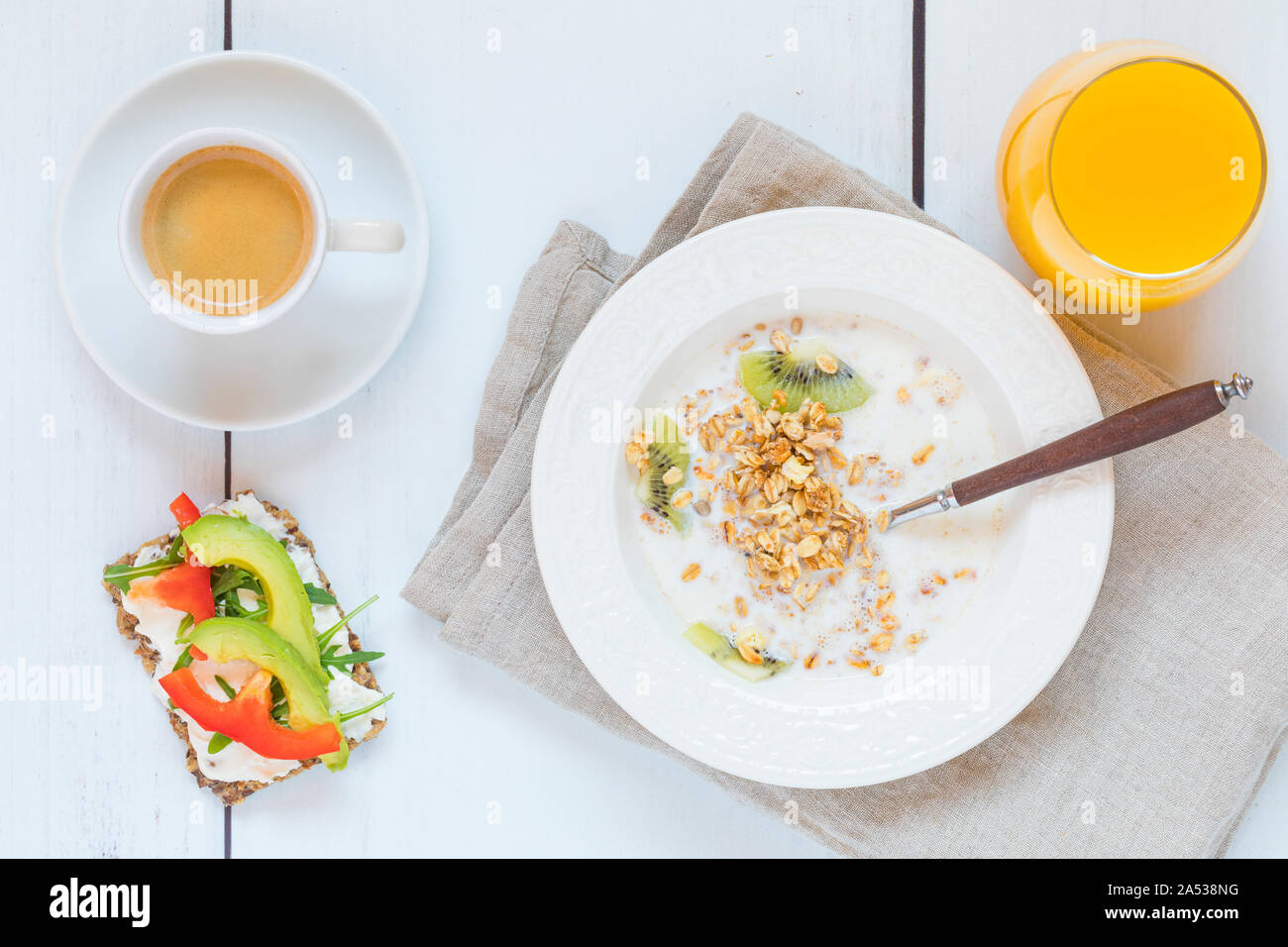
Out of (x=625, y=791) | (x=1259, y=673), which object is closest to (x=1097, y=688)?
(x=1259, y=673)

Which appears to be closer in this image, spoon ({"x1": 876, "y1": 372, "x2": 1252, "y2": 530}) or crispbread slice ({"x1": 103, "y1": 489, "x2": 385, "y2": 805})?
spoon ({"x1": 876, "y1": 372, "x2": 1252, "y2": 530})

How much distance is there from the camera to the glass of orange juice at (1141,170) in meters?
0.79

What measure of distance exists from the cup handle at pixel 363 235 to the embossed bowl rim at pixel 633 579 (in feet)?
0.58

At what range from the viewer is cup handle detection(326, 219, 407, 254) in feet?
2.76

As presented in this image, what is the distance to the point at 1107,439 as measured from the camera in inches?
32.2

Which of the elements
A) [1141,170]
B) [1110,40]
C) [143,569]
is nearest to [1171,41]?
[1110,40]

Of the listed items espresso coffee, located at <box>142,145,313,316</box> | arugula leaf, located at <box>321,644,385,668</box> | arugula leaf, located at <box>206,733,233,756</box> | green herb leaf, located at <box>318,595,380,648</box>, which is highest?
espresso coffee, located at <box>142,145,313,316</box>

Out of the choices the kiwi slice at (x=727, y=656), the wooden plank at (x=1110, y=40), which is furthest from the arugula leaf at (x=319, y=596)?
the wooden plank at (x=1110, y=40)

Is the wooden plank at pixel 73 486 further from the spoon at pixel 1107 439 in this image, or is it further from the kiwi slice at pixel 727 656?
the spoon at pixel 1107 439

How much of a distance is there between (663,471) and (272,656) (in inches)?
15.2

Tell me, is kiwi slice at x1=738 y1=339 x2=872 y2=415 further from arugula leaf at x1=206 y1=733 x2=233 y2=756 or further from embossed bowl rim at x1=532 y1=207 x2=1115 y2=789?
arugula leaf at x1=206 y1=733 x2=233 y2=756

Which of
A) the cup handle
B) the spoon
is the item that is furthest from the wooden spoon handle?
the cup handle

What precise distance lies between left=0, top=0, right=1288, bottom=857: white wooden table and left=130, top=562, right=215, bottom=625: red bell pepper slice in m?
0.10

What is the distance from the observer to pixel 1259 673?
906mm
